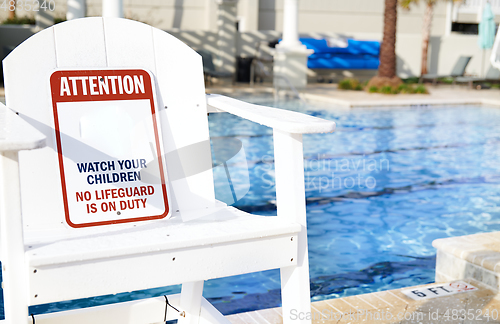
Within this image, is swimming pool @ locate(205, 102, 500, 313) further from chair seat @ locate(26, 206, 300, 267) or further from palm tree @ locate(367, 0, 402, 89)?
palm tree @ locate(367, 0, 402, 89)

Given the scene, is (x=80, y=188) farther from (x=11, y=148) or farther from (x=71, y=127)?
(x=11, y=148)

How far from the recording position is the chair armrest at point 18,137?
1.22 meters

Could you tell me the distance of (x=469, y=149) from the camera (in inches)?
282

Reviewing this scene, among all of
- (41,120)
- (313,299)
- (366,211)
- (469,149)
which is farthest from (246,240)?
(469,149)

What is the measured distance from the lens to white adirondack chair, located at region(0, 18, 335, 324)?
135cm

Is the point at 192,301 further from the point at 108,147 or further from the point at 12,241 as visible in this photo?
the point at 12,241

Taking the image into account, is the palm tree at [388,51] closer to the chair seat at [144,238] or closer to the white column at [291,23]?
the white column at [291,23]

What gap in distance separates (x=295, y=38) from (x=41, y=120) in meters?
11.8

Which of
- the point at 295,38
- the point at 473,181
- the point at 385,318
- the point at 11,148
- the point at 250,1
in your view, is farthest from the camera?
the point at 250,1

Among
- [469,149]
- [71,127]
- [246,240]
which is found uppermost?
[71,127]

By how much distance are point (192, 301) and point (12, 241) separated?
798mm

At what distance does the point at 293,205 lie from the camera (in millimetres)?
1604

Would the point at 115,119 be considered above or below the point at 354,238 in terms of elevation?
above

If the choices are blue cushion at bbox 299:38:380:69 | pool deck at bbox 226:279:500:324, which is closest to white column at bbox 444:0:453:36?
blue cushion at bbox 299:38:380:69
